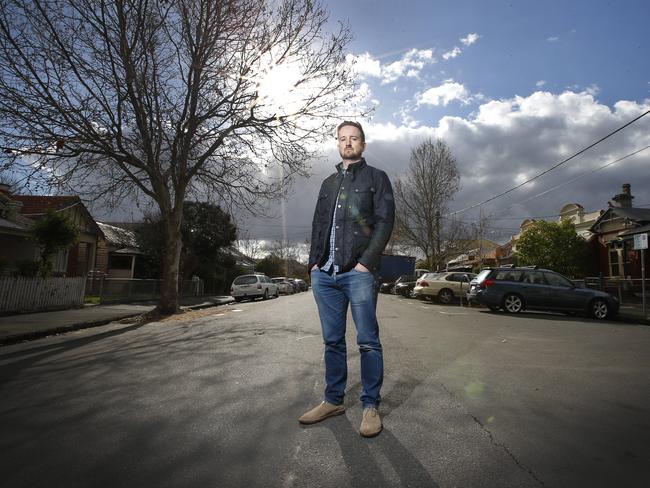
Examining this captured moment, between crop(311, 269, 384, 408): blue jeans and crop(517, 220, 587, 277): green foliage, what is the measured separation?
2742 centimetres

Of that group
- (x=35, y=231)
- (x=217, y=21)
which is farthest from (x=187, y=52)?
(x=35, y=231)

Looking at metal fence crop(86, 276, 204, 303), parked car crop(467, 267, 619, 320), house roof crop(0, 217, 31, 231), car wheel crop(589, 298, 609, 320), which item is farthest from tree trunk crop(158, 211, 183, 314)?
car wheel crop(589, 298, 609, 320)

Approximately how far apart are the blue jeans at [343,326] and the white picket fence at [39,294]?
11.8m

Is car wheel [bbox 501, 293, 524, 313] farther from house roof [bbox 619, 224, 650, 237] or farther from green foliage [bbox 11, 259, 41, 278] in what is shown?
green foliage [bbox 11, 259, 41, 278]

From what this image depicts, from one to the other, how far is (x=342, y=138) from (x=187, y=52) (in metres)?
11.2

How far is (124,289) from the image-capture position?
19078mm

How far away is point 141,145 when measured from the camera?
12.0 m

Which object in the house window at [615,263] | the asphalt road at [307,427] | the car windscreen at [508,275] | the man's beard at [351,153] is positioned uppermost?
the house window at [615,263]

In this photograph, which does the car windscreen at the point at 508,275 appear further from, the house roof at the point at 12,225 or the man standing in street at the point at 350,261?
the house roof at the point at 12,225

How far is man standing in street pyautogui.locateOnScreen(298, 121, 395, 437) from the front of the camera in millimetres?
2857

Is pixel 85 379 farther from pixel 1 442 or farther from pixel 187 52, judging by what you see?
pixel 187 52

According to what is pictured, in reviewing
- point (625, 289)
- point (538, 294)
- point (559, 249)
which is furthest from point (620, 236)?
point (538, 294)

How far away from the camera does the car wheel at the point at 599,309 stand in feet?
42.4

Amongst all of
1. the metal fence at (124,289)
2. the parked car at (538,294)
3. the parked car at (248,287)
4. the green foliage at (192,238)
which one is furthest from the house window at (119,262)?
the parked car at (538,294)
